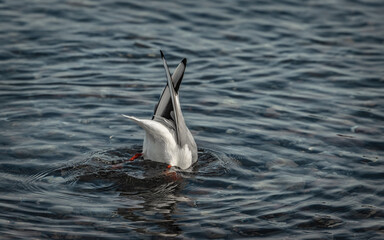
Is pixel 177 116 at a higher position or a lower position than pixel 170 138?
higher

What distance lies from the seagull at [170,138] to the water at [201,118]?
232 mm

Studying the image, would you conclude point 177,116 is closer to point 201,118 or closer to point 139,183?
point 139,183

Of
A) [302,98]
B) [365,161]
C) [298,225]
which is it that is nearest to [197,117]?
[302,98]

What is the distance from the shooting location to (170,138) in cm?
867

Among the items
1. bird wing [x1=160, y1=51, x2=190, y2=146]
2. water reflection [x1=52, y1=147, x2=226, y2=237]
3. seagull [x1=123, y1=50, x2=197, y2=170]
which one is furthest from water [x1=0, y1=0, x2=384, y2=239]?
bird wing [x1=160, y1=51, x2=190, y2=146]

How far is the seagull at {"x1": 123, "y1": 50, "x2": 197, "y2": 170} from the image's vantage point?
8633mm

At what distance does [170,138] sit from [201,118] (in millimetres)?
2096

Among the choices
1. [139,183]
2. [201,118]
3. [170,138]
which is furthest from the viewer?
[201,118]

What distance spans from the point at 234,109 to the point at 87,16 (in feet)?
18.9

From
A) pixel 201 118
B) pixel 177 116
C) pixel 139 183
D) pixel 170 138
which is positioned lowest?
pixel 139 183

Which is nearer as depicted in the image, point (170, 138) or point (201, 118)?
point (170, 138)

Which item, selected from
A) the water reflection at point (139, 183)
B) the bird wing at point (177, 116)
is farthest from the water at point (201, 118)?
the bird wing at point (177, 116)

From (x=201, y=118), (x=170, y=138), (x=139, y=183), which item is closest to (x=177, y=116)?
(x=170, y=138)

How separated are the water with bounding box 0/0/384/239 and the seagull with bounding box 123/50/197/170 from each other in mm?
232
